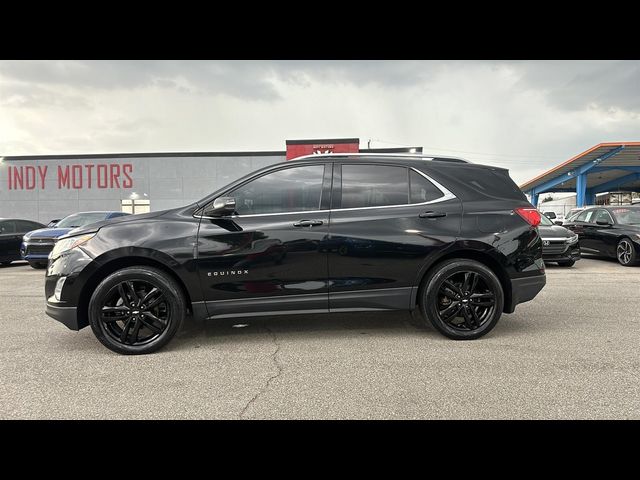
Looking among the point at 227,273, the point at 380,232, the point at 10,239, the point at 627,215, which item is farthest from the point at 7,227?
the point at 627,215

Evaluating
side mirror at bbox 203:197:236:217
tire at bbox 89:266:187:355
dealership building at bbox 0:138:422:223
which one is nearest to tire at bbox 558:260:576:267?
side mirror at bbox 203:197:236:217

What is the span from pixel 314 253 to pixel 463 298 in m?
1.61

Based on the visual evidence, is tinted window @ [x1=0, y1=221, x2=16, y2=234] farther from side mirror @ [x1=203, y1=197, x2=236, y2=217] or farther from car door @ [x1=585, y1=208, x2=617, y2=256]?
car door @ [x1=585, y1=208, x2=617, y2=256]

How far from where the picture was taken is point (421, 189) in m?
4.22

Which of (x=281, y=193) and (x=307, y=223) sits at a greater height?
(x=281, y=193)

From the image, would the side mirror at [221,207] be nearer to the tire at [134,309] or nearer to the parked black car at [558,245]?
the tire at [134,309]

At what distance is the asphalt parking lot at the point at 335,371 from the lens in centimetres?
273

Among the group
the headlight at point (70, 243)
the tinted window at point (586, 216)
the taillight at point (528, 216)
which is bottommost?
the headlight at point (70, 243)

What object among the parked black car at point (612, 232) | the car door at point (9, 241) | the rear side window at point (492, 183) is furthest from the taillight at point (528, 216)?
the car door at point (9, 241)

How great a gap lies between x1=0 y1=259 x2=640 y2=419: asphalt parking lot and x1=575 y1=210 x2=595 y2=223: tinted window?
712cm

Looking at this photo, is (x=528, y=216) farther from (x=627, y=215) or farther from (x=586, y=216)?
(x=586, y=216)

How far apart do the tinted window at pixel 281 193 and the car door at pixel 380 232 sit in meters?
0.24

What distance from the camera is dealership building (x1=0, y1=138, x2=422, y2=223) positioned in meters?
22.4

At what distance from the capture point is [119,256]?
3766 millimetres
